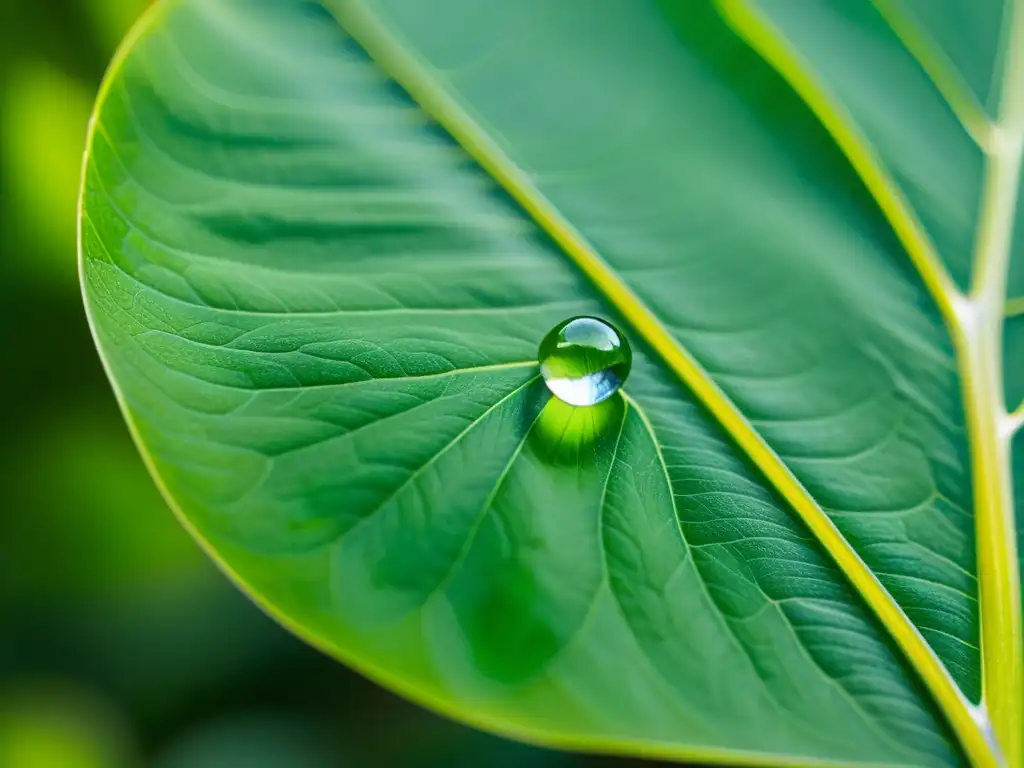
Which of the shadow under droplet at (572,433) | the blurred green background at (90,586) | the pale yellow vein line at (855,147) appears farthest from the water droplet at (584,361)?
the blurred green background at (90,586)

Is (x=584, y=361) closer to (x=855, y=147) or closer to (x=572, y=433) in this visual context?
(x=572, y=433)

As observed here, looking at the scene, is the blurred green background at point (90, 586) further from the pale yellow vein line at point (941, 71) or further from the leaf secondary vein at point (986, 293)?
the pale yellow vein line at point (941, 71)

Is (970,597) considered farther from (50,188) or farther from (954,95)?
(50,188)

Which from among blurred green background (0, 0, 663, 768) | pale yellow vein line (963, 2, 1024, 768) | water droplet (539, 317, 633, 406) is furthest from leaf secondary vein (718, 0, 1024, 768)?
blurred green background (0, 0, 663, 768)

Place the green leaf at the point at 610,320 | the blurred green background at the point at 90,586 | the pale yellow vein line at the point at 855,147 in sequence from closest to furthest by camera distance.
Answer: the green leaf at the point at 610,320
the pale yellow vein line at the point at 855,147
the blurred green background at the point at 90,586

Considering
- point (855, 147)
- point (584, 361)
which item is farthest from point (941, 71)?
point (584, 361)

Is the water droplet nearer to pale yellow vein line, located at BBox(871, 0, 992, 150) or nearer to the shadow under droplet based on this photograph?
the shadow under droplet

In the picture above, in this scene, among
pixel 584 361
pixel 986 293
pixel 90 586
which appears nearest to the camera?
pixel 584 361
